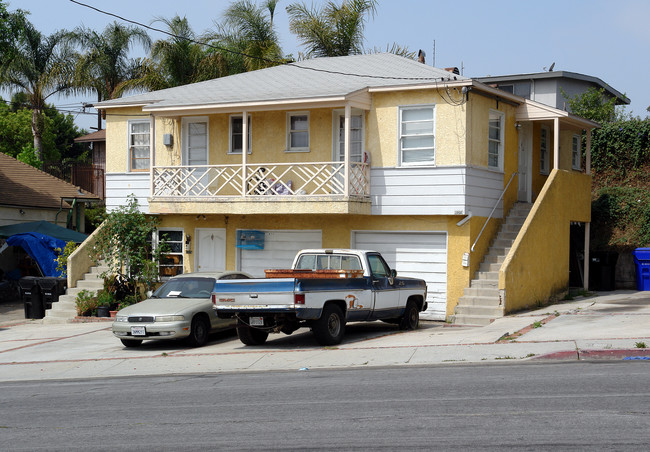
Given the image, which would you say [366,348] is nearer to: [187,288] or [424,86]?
[187,288]

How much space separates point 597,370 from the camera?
11250mm

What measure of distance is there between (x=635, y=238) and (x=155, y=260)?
1392 centimetres

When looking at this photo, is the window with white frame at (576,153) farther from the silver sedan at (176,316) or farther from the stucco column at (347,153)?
the silver sedan at (176,316)

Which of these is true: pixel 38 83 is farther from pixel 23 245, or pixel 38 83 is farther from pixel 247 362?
pixel 247 362

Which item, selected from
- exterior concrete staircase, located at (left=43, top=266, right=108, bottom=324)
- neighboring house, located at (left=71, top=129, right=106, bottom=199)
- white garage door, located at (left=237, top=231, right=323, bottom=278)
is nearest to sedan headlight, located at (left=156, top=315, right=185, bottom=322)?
white garage door, located at (left=237, top=231, right=323, bottom=278)

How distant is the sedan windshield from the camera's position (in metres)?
17.3

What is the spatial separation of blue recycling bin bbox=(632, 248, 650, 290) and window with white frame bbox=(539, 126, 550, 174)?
3497mm

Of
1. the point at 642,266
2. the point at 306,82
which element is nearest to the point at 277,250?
the point at 306,82

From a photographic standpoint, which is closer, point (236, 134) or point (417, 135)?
point (417, 135)

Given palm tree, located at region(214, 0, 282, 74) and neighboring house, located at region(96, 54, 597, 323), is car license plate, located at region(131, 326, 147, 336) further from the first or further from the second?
palm tree, located at region(214, 0, 282, 74)

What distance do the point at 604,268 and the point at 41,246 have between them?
17356 millimetres

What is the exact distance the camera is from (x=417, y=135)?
66.5 ft

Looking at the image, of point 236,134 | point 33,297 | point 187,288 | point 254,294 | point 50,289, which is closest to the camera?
point 254,294

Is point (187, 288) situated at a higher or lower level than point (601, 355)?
higher
